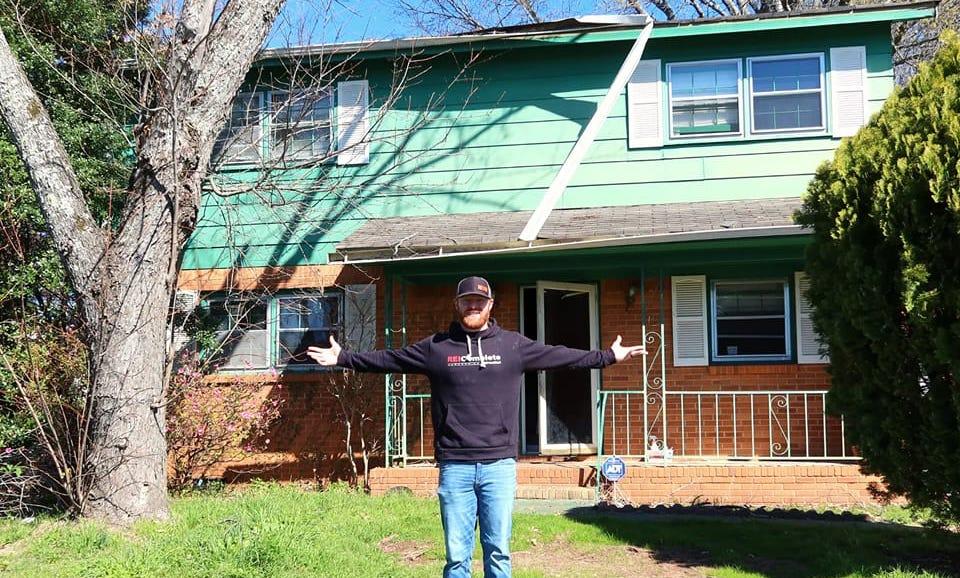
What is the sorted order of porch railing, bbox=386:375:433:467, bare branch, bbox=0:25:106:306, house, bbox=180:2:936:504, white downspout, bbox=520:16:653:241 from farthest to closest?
white downspout, bbox=520:16:653:241 < house, bbox=180:2:936:504 < porch railing, bbox=386:375:433:467 < bare branch, bbox=0:25:106:306

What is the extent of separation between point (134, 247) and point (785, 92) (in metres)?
7.82

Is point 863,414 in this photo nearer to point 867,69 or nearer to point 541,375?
point 541,375

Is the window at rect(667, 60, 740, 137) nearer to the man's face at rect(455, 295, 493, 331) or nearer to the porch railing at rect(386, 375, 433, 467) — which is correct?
the porch railing at rect(386, 375, 433, 467)

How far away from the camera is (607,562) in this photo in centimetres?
649

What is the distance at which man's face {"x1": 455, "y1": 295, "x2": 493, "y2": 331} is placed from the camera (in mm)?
5000

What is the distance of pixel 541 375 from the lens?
36.6 ft

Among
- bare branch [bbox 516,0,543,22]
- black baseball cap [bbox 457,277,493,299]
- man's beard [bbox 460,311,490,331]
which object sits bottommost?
man's beard [bbox 460,311,490,331]

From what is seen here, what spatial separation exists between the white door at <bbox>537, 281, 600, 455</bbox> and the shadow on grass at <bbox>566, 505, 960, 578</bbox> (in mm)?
3073

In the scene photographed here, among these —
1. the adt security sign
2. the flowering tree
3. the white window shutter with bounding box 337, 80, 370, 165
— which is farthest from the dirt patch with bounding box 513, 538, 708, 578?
the white window shutter with bounding box 337, 80, 370, 165

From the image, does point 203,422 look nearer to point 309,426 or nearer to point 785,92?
point 309,426

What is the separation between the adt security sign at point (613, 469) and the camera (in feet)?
30.7

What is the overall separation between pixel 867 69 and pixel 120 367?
914 centimetres

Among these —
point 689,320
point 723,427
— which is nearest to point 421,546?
point 723,427

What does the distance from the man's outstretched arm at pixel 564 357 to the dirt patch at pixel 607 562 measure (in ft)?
5.91
